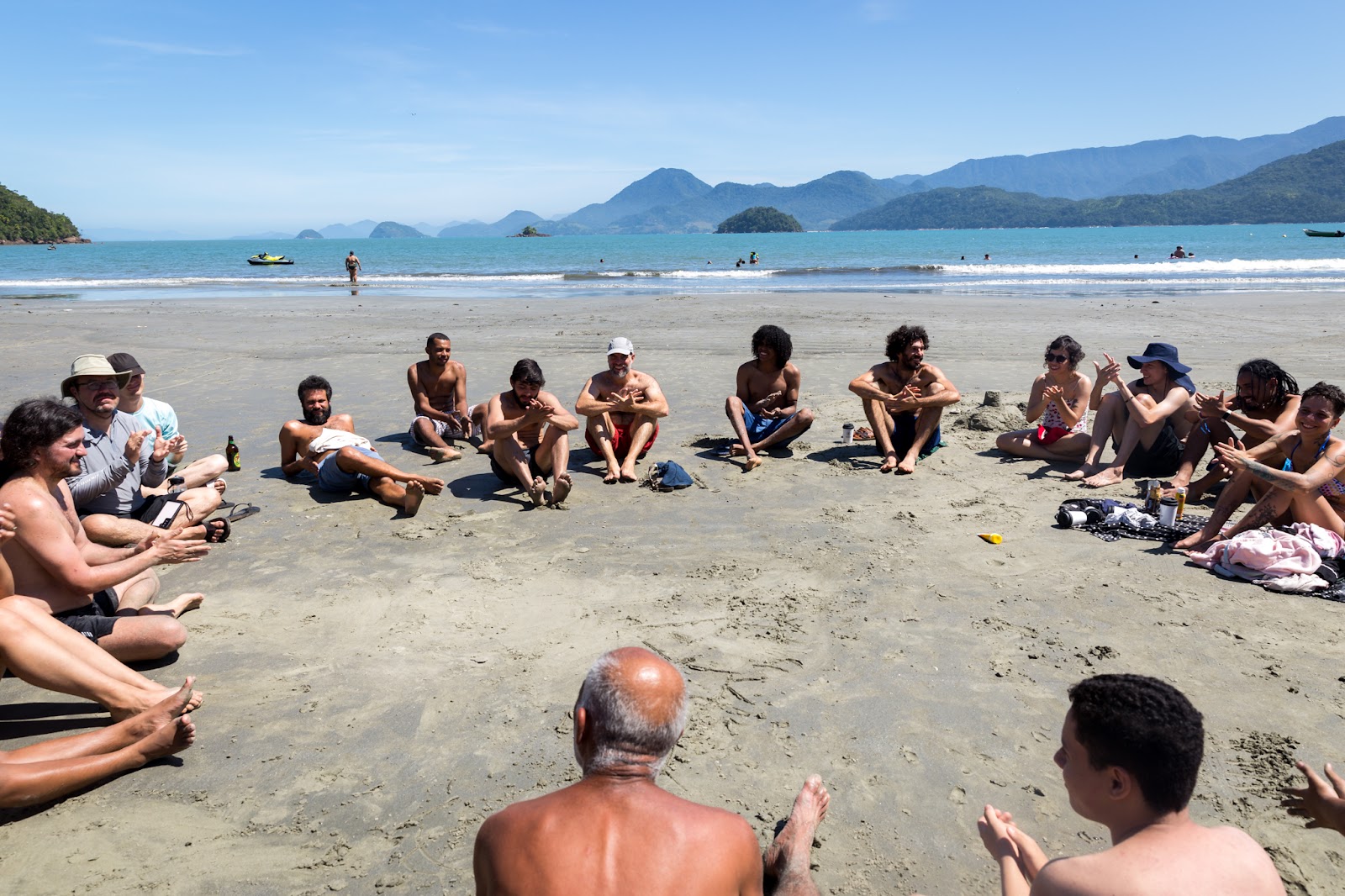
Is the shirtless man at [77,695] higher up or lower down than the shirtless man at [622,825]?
lower down

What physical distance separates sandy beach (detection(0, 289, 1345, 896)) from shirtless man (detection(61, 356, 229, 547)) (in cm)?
50

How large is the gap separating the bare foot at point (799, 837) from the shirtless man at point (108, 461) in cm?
412

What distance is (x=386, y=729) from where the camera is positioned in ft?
13.3

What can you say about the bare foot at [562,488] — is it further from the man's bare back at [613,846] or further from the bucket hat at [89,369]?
the man's bare back at [613,846]

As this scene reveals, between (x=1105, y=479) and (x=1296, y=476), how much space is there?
2.30m

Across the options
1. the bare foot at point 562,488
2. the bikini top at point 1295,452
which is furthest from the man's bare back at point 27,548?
the bikini top at point 1295,452

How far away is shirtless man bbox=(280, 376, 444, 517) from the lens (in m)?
7.33

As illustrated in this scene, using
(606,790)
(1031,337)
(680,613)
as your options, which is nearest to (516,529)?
(680,613)

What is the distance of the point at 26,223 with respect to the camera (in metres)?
115

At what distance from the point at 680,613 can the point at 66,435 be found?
331cm

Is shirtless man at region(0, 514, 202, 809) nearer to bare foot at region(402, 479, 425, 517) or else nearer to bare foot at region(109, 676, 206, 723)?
bare foot at region(109, 676, 206, 723)

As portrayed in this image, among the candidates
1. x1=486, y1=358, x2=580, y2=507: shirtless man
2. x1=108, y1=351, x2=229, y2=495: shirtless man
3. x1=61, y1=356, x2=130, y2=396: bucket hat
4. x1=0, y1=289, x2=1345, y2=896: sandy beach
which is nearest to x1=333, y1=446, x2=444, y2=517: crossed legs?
x1=0, y1=289, x2=1345, y2=896: sandy beach

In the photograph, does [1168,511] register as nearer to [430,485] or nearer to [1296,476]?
[1296,476]

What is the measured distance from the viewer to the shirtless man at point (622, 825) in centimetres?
207
